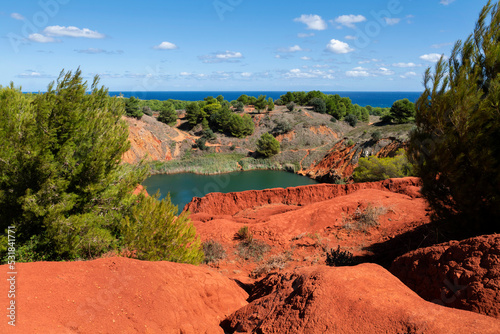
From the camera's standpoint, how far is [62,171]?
8.93 meters

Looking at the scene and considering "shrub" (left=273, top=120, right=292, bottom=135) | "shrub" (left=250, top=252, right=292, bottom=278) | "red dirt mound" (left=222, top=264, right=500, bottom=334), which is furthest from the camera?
"shrub" (left=273, top=120, right=292, bottom=135)

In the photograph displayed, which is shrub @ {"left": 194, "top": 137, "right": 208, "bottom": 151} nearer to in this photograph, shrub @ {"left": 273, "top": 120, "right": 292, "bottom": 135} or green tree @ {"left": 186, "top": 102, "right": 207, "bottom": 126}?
green tree @ {"left": 186, "top": 102, "right": 207, "bottom": 126}

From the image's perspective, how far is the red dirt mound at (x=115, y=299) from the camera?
433cm

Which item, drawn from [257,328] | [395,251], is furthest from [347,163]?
[257,328]

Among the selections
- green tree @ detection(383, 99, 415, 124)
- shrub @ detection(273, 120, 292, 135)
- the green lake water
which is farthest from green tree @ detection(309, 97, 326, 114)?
the green lake water

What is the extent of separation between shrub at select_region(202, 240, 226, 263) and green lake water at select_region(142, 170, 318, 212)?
2023 cm

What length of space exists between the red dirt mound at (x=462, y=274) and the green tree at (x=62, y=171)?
828 cm

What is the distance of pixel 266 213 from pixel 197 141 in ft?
115

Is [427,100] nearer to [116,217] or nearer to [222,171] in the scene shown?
[116,217]

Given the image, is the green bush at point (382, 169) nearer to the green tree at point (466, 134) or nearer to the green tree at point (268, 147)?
the green tree at point (466, 134)

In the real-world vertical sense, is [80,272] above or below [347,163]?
above

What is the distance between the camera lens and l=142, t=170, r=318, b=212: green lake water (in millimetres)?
35406

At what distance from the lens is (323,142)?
53.5 m

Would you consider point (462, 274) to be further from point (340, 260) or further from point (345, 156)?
point (345, 156)
